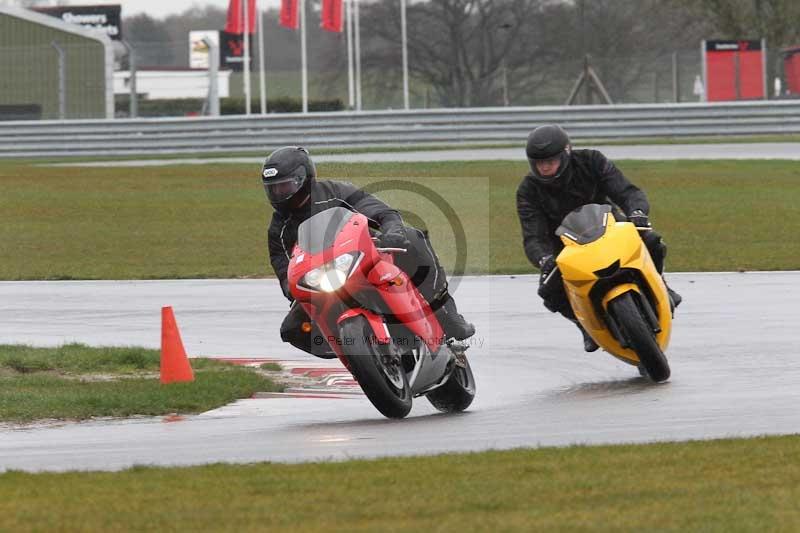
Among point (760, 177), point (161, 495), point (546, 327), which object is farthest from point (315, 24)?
point (161, 495)

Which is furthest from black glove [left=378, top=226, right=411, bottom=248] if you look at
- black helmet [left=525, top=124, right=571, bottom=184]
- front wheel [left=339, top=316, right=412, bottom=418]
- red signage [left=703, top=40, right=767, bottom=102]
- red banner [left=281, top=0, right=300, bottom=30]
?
red banner [left=281, top=0, right=300, bottom=30]

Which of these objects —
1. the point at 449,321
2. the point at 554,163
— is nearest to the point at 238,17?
the point at 554,163

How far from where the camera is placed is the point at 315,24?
88.8 meters

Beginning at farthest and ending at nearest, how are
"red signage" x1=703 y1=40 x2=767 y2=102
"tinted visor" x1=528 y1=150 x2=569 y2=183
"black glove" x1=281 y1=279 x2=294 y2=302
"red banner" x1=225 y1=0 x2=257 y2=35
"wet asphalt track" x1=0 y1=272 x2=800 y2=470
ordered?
1. "red banner" x1=225 y1=0 x2=257 y2=35
2. "red signage" x1=703 y1=40 x2=767 y2=102
3. "tinted visor" x1=528 y1=150 x2=569 y2=183
4. "black glove" x1=281 y1=279 x2=294 y2=302
5. "wet asphalt track" x1=0 y1=272 x2=800 y2=470

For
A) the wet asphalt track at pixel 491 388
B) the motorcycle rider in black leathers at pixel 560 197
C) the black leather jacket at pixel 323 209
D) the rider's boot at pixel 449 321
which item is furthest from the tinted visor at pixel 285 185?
the motorcycle rider in black leathers at pixel 560 197

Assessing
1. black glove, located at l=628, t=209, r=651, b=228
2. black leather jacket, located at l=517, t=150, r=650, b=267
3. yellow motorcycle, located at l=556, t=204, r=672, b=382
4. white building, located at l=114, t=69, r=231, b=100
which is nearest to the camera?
yellow motorcycle, located at l=556, t=204, r=672, b=382

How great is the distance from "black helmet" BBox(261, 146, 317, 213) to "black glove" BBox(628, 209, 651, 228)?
7.52 ft

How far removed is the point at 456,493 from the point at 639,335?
129 inches

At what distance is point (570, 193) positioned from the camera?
9.97 m

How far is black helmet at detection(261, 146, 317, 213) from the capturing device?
8.09m

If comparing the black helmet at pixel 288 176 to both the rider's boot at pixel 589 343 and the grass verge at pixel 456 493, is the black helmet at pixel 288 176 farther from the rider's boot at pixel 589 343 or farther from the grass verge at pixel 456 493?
the rider's boot at pixel 589 343

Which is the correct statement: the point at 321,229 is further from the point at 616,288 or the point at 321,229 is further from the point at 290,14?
the point at 290,14

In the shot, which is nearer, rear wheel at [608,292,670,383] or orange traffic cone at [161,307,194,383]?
rear wheel at [608,292,670,383]

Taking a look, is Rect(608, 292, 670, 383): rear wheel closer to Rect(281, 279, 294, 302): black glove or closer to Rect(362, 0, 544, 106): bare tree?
Rect(281, 279, 294, 302): black glove
